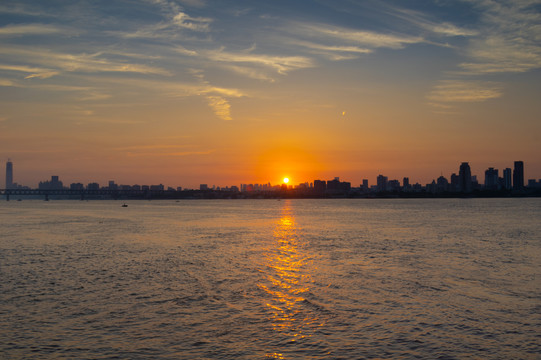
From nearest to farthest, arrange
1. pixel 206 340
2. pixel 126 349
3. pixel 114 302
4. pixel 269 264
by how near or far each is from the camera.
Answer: pixel 126 349, pixel 206 340, pixel 114 302, pixel 269 264

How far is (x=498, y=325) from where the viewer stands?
22750 millimetres

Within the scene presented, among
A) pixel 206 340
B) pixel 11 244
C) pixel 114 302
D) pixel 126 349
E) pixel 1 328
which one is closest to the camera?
pixel 126 349

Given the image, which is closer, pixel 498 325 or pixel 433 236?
pixel 498 325

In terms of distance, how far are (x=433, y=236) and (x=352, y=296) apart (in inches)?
1963

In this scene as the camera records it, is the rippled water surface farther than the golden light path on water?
No

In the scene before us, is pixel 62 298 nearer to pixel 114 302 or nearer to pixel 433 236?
pixel 114 302

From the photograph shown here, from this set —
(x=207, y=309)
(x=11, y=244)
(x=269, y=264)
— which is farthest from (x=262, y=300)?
(x=11, y=244)

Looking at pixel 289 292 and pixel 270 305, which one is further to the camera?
pixel 289 292

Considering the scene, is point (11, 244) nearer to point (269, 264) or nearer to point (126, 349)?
point (269, 264)

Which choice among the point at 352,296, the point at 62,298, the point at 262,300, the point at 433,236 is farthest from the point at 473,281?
the point at 433,236

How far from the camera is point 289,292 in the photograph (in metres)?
30.9

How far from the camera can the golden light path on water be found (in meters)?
22.5

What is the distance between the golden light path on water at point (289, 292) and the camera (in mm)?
22547

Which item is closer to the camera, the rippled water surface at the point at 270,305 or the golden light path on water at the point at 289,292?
the rippled water surface at the point at 270,305
